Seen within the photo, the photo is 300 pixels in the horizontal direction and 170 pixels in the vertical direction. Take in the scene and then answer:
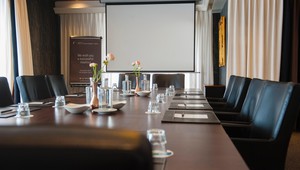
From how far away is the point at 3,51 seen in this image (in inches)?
176

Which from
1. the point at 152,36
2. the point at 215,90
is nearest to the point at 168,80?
the point at 215,90

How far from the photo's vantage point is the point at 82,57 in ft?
20.9

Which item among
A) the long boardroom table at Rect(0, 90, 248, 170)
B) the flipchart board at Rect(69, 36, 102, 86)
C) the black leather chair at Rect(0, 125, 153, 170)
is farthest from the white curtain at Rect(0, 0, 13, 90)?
the black leather chair at Rect(0, 125, 153, 170)

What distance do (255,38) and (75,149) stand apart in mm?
4350

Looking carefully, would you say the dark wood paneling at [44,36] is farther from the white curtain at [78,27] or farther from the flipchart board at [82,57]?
the flipchart board at [82,57]

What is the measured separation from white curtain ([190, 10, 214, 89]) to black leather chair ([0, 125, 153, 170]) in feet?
19.2

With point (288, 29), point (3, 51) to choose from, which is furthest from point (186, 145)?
point (3, 51)

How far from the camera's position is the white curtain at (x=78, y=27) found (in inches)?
252

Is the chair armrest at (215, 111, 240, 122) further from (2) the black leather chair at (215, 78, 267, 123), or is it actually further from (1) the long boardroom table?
(1) the long boardroom table

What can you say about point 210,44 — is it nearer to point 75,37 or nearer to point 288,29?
point 288,29

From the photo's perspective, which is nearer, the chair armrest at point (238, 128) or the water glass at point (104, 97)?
the chair armrest at point (238, 128)

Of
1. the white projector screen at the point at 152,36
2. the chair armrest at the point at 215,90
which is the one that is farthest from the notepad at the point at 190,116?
the white projector screen at the point at 152,36

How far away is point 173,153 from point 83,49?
5.79 m

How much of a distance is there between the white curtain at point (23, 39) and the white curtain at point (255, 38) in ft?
11.6
